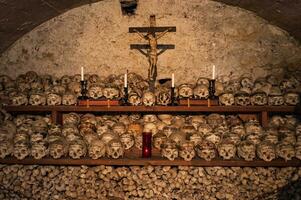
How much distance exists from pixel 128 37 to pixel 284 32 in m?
2.06

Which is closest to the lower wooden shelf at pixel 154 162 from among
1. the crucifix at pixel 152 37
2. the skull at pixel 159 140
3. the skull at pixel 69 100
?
the skull at pixel 159 140

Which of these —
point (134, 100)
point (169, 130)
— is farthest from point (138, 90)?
point (169, 130)

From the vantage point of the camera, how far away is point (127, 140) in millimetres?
4273

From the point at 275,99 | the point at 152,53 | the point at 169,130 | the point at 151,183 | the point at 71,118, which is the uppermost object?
the point at 152,53

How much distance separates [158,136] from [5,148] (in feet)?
5.58

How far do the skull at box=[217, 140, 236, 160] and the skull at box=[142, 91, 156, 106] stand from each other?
0.90m

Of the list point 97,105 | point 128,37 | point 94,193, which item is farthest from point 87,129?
point 128,37

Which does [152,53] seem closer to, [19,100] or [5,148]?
[19,100]

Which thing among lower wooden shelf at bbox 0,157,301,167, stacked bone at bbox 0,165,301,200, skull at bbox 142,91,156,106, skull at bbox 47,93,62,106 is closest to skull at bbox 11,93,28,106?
skull at bbox 47,93,62,106

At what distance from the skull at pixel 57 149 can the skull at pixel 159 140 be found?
994 mm

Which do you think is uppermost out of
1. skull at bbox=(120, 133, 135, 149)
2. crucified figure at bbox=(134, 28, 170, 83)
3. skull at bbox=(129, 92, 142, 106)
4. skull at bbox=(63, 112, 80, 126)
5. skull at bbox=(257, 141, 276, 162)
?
crucified figure at bbox=(134, 28, 170, 83)

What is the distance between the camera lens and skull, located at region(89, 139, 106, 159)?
13.5 feet

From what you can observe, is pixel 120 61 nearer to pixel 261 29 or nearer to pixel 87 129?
pixel 87 129

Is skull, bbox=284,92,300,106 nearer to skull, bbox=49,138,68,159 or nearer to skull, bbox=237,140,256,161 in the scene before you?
skull, bbox=237,140,256,161
